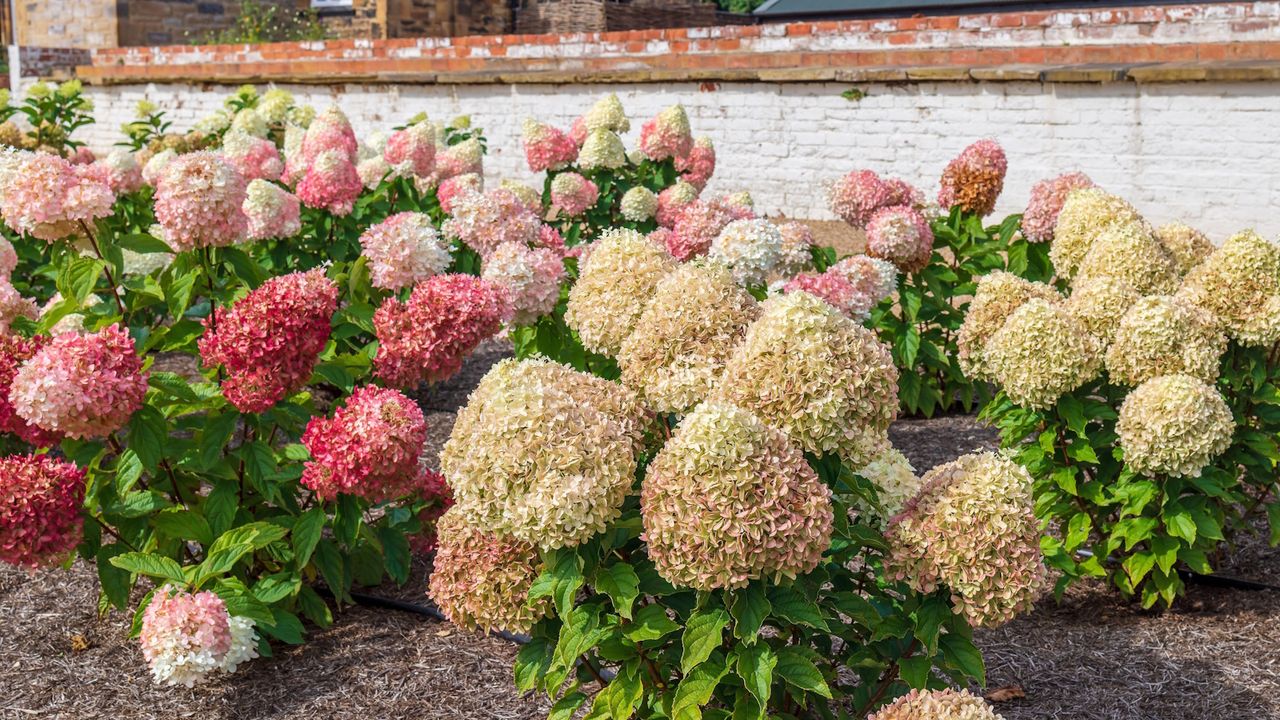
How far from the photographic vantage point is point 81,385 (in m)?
2.60

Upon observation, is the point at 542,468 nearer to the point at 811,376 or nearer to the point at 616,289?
the point at 811,376

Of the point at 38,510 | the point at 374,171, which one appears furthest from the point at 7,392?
the point at 374,171

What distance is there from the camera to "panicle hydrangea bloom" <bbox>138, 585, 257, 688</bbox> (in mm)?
2754

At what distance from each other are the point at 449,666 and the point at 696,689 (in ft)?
4.56

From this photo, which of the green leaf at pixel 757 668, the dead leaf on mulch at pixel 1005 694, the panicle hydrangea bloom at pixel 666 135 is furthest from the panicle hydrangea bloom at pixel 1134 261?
the panicle hydrangea bloom at pixel 666 135

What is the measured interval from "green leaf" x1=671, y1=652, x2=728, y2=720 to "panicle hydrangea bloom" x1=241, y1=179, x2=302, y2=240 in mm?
2747

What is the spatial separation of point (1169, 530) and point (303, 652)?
2.41 metres

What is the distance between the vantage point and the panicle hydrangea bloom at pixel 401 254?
3.22 meters

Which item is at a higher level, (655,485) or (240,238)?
(240,238)

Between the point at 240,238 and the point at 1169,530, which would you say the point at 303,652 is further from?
the point at 1169,530

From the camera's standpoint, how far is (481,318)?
291cm

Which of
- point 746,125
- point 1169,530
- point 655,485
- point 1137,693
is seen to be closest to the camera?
point 655,485

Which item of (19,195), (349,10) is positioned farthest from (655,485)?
(349,10)

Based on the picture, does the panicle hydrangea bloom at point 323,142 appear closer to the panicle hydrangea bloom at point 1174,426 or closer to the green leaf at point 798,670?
the panicle hydrangea bloom at point 1174,426
